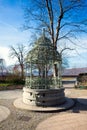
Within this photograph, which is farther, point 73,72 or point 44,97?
point 73,72

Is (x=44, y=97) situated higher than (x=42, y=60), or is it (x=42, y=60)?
(x=42, y=60)

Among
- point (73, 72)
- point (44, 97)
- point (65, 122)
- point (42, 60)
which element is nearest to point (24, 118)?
point (65, 122)

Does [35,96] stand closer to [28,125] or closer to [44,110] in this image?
[44,110]

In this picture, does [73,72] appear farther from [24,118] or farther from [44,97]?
[24,118]

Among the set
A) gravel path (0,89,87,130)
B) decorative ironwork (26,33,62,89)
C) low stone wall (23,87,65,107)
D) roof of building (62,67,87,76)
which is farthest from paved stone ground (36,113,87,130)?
roof of building (62,67,87,76)

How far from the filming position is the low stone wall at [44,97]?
36.5 ft

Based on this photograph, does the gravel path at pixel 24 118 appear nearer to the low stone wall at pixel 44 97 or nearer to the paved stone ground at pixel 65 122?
the paved stone ground at pixel 65 122

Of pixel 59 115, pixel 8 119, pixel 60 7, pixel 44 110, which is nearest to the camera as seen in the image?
pixel 8 119

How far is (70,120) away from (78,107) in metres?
2.69

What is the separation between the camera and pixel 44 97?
1115cm

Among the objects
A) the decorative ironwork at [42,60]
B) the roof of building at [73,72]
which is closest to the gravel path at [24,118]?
the decorative ironwork at [42,60]

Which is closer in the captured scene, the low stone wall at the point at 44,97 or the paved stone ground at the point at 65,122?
the paved stone ground at the point at 65,122

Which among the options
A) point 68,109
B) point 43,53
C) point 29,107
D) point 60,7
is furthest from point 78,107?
point 60,7

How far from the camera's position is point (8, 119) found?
8.73 metres
